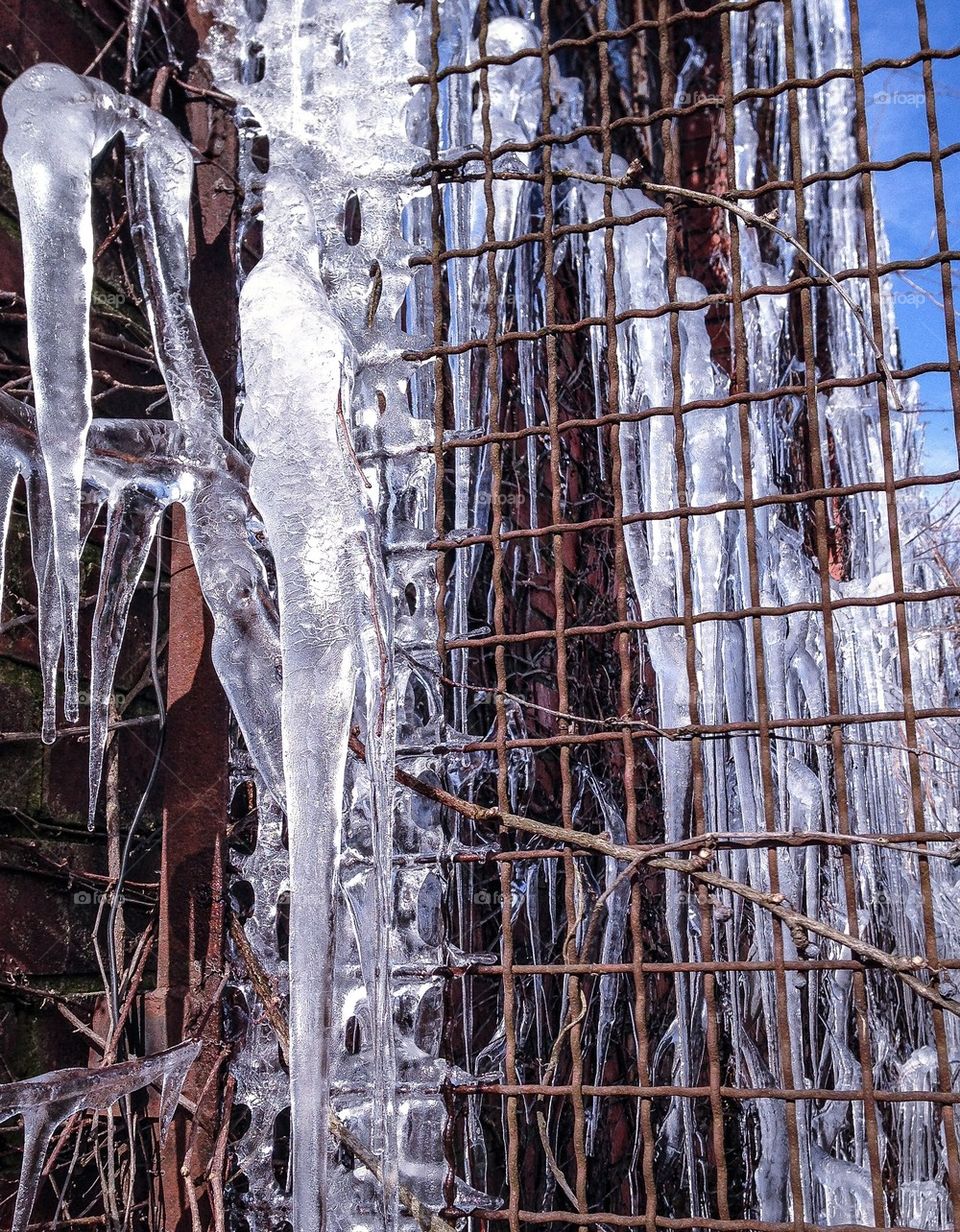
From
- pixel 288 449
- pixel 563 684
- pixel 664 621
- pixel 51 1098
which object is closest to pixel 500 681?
pixel 563 684

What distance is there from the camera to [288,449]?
2.29m

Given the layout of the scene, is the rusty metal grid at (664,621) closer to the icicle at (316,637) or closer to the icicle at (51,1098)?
the icicle at (316,637)

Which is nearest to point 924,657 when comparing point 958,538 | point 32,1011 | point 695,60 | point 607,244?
point 958,538

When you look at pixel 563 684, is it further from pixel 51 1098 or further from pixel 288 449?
pixel 51 1098

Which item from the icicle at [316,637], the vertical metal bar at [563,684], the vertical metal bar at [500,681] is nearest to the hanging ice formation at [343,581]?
the icicle at [316,637]

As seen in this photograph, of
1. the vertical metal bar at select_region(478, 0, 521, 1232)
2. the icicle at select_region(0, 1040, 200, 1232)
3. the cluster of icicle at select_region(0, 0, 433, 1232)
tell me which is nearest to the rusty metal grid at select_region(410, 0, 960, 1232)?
the vertical metal bar at select_region(478, 0, 521, 1232)

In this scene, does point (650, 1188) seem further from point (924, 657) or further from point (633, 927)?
point (924, 657)

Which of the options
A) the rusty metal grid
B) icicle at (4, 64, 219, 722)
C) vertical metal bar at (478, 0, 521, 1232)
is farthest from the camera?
icicle at (4, 64, 219, 722)

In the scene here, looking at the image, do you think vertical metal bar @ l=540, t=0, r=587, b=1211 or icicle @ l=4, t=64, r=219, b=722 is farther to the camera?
icicle @ l=4, t=64, r=219, b=722

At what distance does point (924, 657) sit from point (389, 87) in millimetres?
3910

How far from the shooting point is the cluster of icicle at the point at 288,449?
215cm

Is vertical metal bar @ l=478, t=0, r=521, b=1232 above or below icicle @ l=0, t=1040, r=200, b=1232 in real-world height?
above

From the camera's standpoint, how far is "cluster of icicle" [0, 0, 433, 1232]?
7.06ft

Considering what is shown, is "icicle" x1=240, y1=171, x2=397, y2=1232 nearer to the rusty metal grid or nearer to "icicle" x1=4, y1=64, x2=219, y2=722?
the rusty metal grid
